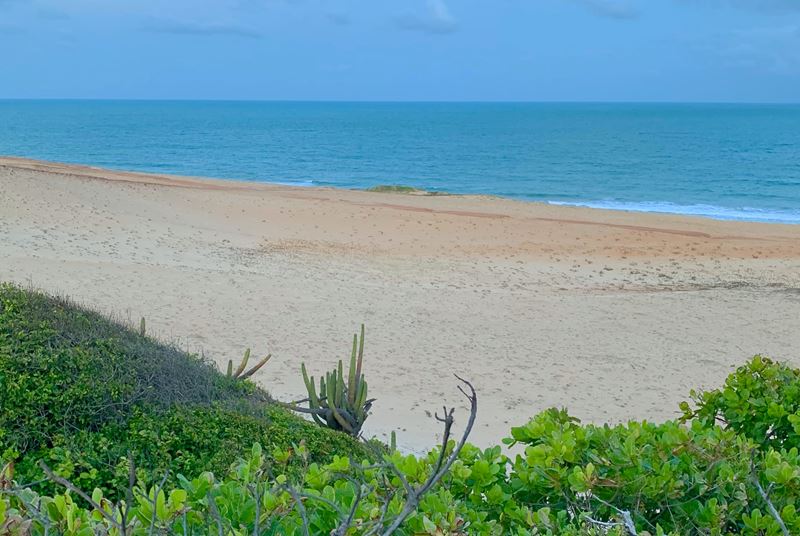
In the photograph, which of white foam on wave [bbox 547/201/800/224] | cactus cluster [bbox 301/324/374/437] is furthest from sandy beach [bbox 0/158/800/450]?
white foam on wave [bbox 547/201/800/224]

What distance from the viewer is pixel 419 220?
2475 centimetres

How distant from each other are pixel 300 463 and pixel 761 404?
2414 millimetres

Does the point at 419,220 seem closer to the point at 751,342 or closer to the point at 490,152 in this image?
the point at 751,342

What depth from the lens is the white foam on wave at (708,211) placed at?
112 feet

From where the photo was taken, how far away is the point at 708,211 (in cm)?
3666

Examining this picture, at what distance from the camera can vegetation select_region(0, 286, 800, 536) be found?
8.05 feet

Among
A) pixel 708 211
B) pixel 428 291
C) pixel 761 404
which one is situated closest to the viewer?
pixel 761 404

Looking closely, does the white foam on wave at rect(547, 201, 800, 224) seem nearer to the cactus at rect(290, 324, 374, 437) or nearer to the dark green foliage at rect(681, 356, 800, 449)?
the cactus at rect(290, 324, 374, 437)

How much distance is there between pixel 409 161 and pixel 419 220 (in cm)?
4172

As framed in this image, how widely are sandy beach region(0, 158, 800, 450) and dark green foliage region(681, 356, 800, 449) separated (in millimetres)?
3667

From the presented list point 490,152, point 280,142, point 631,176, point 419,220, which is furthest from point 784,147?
point 419,220

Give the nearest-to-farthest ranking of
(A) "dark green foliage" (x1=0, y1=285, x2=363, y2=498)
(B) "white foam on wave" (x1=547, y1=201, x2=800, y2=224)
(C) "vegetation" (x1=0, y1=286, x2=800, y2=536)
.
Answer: (C) "vegetation" (x1=0, y1=286, x2=800, y2=536) < (A) "dark green foliage" (x1=0, y1=285, x2=363, y2=498) < (B) "white foam on wave" (x1=547, y1=201, x2=800, y2=224)

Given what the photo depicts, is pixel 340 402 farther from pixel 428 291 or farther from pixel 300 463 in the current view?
pixel 428 291

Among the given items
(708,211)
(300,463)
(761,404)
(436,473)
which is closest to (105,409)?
(300,463)
